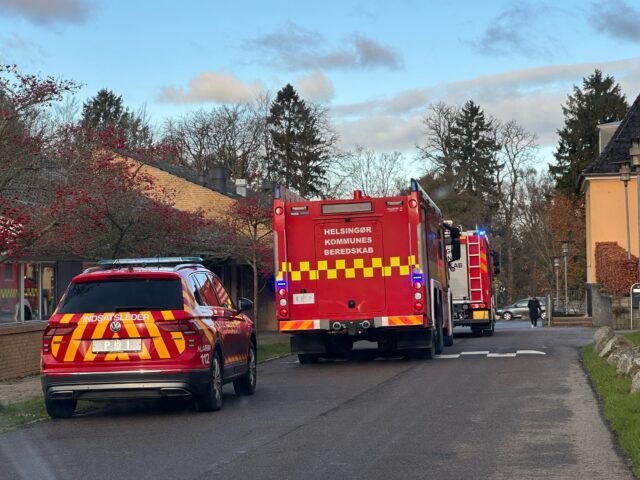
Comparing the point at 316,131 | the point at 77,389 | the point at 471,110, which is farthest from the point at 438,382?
the point at 471,110

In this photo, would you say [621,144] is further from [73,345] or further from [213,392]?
[73,345]

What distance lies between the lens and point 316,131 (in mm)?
76562

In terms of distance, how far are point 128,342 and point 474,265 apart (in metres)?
22.8

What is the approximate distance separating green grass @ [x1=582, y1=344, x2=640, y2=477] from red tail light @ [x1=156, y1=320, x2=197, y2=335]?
4639 millimetres

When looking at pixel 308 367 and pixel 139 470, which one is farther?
pixel 308 367

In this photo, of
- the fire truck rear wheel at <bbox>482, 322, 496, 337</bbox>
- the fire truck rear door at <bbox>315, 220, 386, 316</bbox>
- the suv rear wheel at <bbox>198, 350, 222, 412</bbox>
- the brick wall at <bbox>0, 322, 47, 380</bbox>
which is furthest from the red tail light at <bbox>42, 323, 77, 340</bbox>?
the fire truck rear wheel at <bbox>482, 322, 496, 337</bbox>

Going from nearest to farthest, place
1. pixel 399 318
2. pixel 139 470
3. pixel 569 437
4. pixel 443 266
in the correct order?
pixel 139 470 < pixel 569 437 < pixel 399 318 < pixel 443 266

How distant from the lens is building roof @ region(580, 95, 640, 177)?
164ft

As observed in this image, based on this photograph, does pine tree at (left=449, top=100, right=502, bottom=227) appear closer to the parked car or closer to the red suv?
the parked car

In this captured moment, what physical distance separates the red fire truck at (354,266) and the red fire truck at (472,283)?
43.3ft

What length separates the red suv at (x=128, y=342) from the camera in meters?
12.2

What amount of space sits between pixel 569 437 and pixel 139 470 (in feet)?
13.2

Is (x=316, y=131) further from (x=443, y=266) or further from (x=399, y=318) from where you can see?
(x=399, y=318)

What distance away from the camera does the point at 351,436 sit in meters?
10.5
